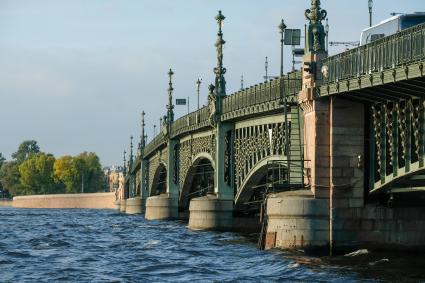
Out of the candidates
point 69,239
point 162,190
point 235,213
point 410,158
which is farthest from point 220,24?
point 162,190

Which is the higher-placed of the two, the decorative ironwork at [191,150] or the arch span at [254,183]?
the decorative ironwork at [191,150]

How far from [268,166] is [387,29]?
943cm

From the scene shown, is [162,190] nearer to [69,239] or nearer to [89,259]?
[69,239]

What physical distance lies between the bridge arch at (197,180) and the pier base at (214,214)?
10983 millimetres

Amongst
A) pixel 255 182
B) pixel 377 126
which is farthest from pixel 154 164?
pixel 377 126

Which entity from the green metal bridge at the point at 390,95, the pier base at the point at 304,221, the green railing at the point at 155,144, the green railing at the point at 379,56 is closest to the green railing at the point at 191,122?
the green railing at the point at 155,144

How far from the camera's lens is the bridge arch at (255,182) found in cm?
5304

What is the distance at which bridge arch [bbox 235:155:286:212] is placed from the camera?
174ft

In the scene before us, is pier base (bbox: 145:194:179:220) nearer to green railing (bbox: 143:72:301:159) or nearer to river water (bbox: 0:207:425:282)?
green railing (bbox: 143:72:301:159)

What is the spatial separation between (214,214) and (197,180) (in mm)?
20090

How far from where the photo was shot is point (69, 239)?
5897 centimetres

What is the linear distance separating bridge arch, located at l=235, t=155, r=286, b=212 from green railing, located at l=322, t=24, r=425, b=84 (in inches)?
379

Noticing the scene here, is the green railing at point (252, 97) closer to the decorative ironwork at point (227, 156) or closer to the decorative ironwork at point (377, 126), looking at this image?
the decorative ironwork at point (227, 156)

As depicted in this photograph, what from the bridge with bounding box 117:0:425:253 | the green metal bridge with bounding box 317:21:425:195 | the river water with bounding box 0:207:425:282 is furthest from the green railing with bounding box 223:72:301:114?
the river water with bounding box 0:207:425:282
